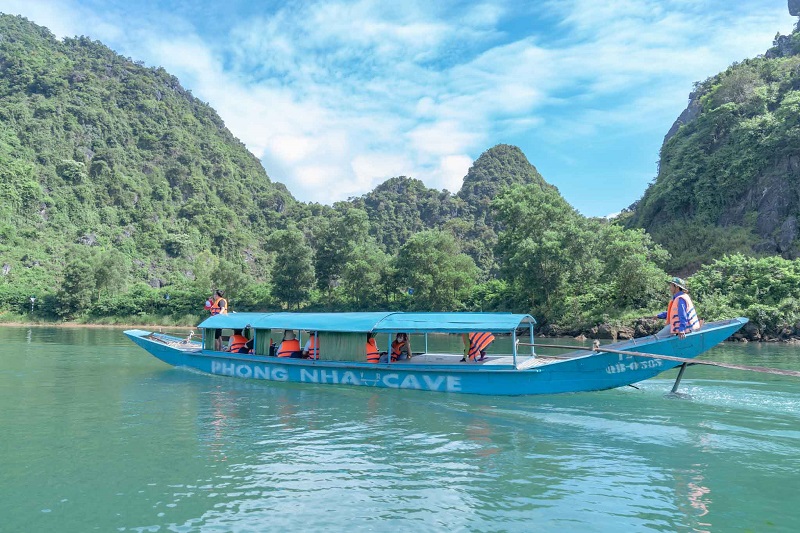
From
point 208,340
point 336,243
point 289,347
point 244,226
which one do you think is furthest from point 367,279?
point 244,226

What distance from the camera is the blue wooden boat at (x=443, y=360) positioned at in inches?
480

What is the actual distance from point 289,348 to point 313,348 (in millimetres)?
1049

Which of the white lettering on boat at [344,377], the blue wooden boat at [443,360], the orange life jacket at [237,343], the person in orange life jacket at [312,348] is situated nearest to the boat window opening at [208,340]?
the blue wooden boat at [443,360]

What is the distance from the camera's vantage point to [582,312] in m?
38.0

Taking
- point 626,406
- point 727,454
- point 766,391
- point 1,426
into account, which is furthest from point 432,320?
point 1,426

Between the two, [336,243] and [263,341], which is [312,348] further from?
[336,243]

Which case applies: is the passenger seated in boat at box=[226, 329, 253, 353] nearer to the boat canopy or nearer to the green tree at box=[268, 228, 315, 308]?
the boat canopy

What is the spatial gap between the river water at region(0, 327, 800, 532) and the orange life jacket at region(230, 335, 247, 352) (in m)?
2.80

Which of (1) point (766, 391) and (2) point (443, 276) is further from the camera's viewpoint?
(2) point (443, 276)

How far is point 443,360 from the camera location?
15188 mm

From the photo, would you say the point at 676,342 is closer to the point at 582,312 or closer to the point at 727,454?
the point at 727,454

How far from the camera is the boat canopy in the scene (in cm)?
1329

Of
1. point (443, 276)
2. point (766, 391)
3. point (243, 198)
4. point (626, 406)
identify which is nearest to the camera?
point (626, 406)

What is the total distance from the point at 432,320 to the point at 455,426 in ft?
11.7
